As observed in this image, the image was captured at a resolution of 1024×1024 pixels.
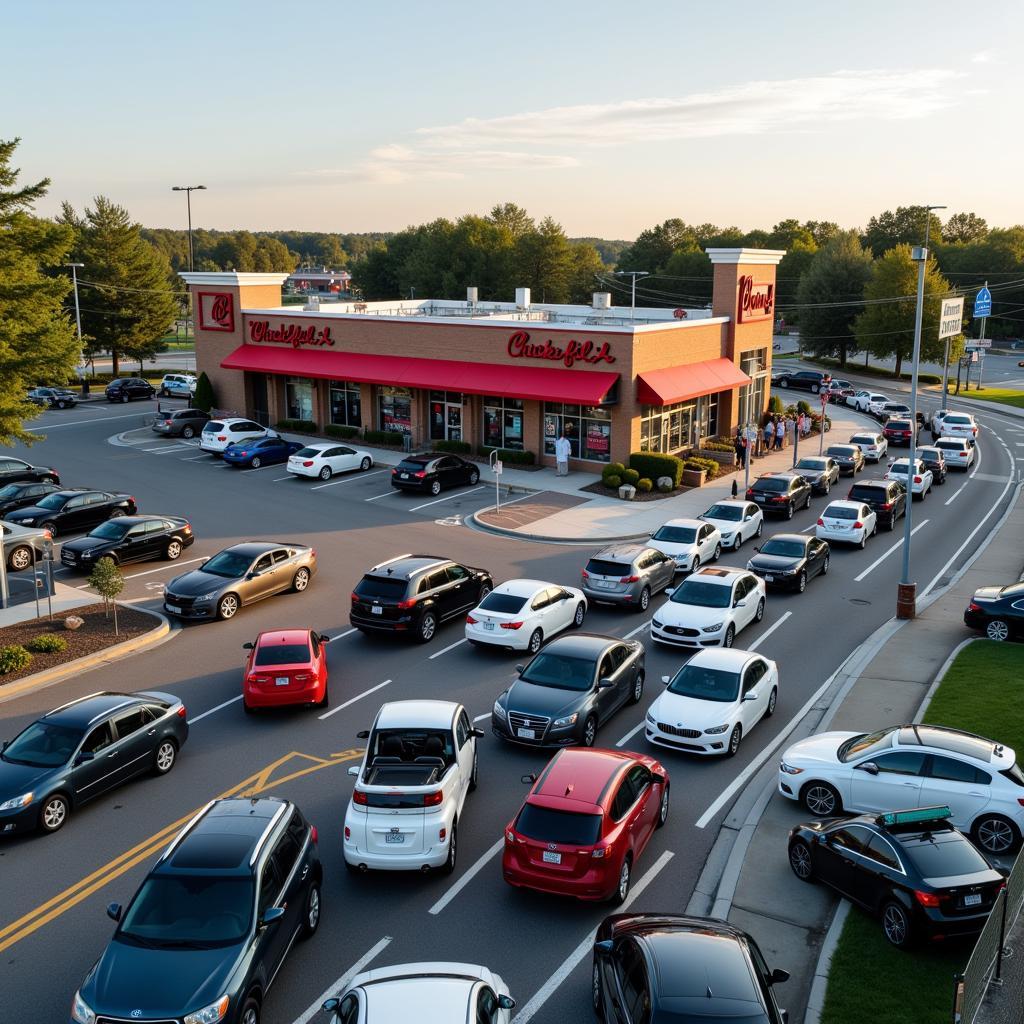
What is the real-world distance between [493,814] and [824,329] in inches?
3454

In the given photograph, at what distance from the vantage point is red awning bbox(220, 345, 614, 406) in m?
40.5

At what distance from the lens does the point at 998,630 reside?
2347cm

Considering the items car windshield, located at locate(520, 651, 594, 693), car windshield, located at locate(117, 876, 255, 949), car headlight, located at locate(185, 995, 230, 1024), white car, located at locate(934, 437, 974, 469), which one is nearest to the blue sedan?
car windshield, located at locate(520, 651, 594, 693)

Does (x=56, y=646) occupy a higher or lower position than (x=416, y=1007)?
lower

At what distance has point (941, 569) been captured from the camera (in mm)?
30609

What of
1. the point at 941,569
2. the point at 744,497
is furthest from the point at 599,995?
the point at 744,497

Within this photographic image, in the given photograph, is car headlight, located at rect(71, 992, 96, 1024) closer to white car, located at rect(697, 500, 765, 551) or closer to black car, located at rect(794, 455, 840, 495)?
white car, located at rect(697, 500, 765, 551)

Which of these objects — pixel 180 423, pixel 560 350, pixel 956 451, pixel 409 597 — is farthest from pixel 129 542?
pixel 956 451

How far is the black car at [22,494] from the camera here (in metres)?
33.5

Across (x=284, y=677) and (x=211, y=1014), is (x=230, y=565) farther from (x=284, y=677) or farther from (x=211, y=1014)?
(x=211, y=1014)

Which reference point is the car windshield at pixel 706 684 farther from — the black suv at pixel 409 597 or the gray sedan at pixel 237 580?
the gray sedan at pixel 237 580

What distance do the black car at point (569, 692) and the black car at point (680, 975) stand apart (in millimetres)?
6505

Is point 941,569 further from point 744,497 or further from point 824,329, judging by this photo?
point 824,329

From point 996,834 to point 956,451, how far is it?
37.6 metres
